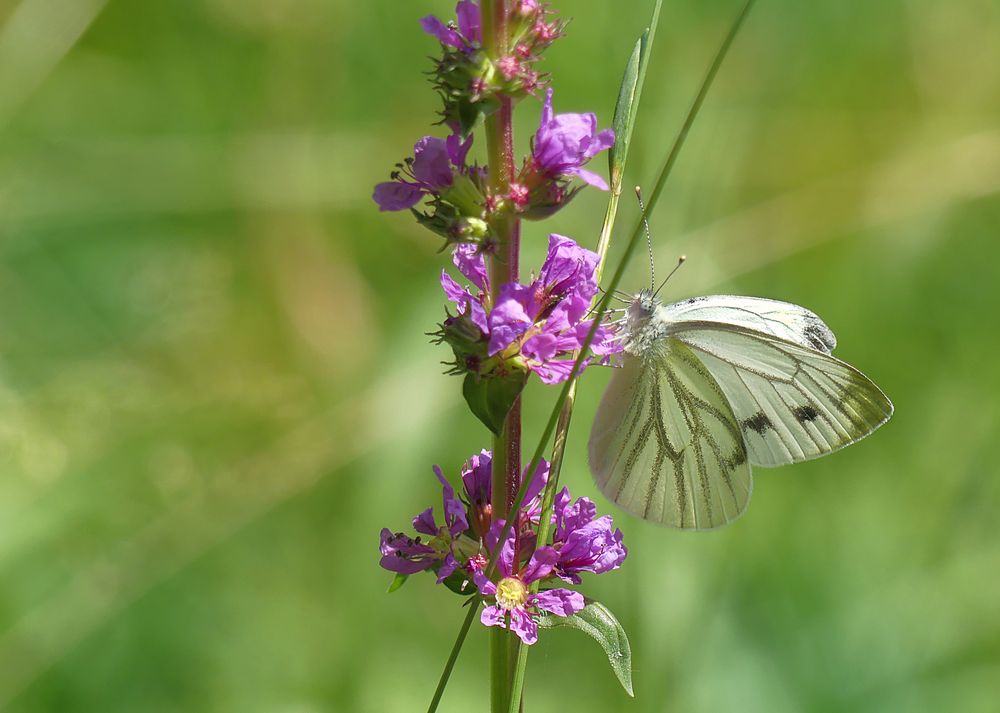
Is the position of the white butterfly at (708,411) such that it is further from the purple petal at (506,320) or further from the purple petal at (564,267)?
the purple petal at (506,320)

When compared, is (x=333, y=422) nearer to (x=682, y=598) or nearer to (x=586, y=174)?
(x=682, y=598)

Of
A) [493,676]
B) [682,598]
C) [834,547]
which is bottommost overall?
[493,676]

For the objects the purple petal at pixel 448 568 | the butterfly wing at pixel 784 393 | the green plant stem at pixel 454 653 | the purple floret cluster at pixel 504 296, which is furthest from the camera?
the butterfly wing at pixel 784 393

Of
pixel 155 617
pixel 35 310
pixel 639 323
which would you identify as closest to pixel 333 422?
pixel 155 617

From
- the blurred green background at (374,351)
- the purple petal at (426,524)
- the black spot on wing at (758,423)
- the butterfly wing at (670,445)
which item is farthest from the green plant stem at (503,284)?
the blurred green background at (374,351)

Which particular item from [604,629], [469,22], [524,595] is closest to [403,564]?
[524,595]
